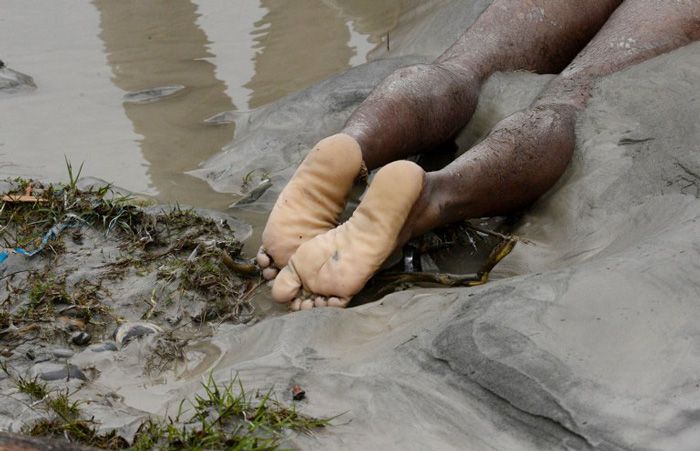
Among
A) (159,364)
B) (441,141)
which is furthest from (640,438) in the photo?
(441,141)

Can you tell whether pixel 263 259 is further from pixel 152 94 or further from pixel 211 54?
pixel 211 54

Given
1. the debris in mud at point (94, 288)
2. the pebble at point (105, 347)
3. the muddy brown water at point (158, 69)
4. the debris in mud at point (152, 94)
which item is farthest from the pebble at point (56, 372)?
the debris in mud at point (152, 94)

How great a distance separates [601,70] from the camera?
11.8 feet

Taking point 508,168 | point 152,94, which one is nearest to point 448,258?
point 508,168

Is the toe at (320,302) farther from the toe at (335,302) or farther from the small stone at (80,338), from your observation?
the small stone at (80,338)

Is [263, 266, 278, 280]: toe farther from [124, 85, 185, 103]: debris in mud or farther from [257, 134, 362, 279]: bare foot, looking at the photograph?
[124, 85, 185, 103]: debris in mud

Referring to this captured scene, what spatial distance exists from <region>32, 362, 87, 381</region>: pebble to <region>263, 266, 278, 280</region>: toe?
29.6 inches

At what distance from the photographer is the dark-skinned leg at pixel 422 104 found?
2951mm

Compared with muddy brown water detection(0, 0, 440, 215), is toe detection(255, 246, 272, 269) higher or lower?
higher

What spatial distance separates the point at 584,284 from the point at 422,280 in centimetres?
80

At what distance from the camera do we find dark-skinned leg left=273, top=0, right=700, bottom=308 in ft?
9.11

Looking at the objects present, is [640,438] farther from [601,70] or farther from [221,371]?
[601,70]

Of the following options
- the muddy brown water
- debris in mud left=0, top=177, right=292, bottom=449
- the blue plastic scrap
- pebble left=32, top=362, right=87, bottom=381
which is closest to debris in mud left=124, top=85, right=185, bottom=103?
the muddy brown water

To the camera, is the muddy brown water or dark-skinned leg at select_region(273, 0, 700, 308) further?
the muddy brown water
